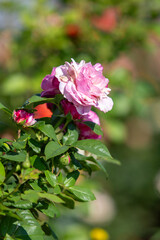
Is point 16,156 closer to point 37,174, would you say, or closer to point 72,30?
point 37,174

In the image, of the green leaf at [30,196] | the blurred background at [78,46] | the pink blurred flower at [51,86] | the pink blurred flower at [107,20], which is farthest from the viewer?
the pink blurred flower at [107,20]

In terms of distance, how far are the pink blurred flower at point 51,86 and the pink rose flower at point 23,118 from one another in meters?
0.05

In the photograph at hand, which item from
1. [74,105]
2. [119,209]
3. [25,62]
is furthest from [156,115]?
[74,105]

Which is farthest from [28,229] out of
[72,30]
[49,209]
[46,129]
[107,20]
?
[107,20]

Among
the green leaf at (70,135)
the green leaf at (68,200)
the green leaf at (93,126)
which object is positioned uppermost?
the green leaf at (93,126)

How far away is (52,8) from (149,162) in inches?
75.6

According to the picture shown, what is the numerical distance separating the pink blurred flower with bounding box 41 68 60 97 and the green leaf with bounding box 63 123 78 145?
7 cm

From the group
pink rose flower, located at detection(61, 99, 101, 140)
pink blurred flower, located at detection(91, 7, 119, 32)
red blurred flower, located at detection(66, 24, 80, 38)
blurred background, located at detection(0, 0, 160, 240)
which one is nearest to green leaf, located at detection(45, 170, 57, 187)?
pink rose flower, located at detection(61, 99, 101, 140)

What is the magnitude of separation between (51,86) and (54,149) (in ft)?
0.44

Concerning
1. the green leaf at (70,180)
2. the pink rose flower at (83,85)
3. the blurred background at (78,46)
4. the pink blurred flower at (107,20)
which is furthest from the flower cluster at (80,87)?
the pink blurred flower at (107,20)

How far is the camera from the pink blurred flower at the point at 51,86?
2.24ft

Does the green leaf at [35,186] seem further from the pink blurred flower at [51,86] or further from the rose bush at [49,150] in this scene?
the pink blurred flower at [51,86]

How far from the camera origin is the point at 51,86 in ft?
2.27

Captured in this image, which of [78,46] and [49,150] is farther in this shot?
[78,46]
